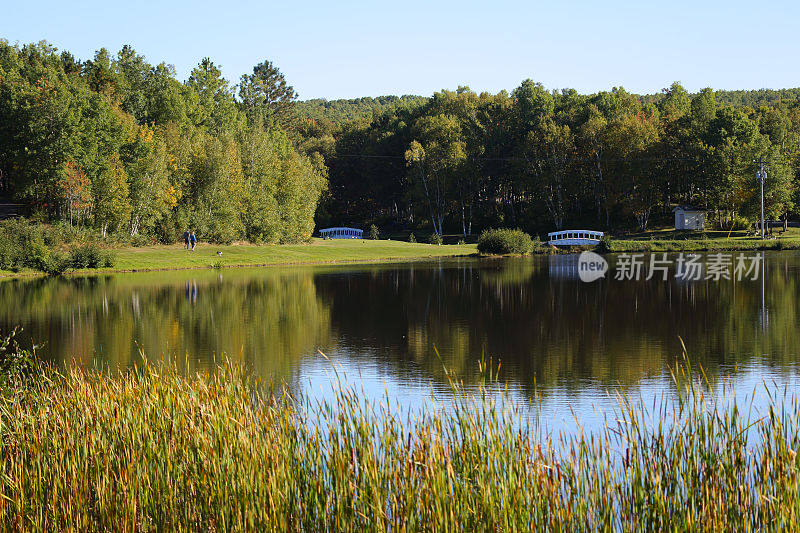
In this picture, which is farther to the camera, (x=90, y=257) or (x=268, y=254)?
(x=268, y=254)

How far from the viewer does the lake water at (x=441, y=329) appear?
51.1 ft

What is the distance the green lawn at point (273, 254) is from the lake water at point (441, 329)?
1413cm

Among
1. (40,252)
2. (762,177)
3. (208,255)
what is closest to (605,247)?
(762,177)

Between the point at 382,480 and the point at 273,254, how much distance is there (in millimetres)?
58253

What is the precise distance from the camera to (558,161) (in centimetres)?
9431

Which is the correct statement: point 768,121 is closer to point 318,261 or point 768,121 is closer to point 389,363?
point 318,261

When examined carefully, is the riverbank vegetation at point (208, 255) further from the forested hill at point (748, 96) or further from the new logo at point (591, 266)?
the forested hill at point (748, 96)

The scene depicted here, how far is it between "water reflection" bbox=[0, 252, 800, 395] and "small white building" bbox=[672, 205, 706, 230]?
127 ft

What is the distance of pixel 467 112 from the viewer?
10675cm

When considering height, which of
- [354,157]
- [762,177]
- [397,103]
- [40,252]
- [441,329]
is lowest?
[441,329]

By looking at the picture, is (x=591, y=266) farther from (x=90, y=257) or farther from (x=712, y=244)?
(x=90, y=257)

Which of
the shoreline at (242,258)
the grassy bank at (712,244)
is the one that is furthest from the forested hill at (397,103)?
the grassy bank at (712,244)

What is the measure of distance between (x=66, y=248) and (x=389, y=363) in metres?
42.3

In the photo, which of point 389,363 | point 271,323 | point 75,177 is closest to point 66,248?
point 75,177
